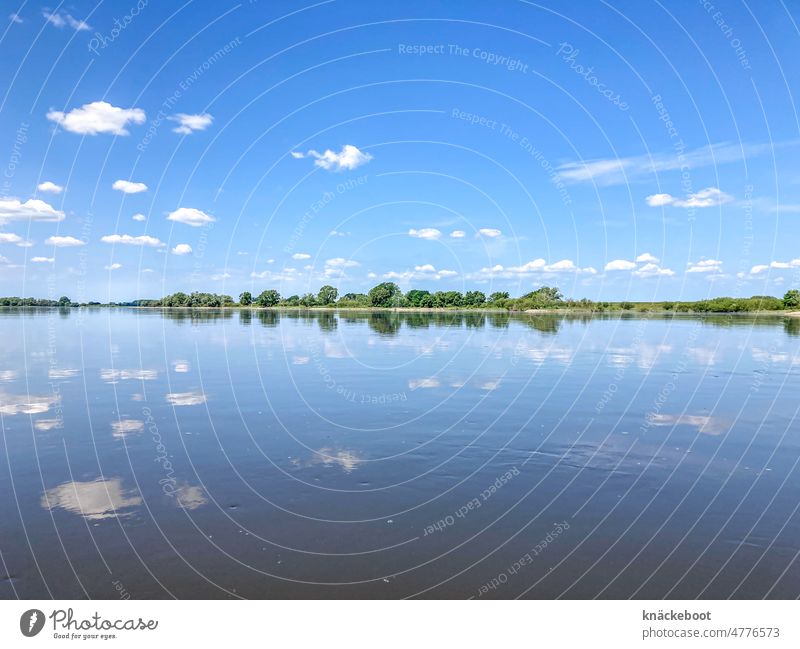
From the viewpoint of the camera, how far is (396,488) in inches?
465

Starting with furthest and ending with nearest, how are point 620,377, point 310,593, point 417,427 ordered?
1. point 620,377
2. point 417,427
3. point 310,593

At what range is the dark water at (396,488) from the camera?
8.12 meters

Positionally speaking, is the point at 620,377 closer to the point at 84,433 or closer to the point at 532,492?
the point at 532,492

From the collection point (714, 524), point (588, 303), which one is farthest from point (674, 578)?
point (588, 303)

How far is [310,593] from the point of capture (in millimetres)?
7621

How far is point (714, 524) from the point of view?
32.9 ft

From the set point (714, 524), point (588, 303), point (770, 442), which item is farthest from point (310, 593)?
point (588, 303)

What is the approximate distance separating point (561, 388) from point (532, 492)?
13.4 meters

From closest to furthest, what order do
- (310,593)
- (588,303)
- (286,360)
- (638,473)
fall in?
1. (310,593)
2. (638,473)
3. (286,360)
4. (588,303)

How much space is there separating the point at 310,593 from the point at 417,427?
33.0 ft

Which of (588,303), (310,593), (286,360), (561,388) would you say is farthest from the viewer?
(588,303)

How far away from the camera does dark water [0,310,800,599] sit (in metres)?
8.12

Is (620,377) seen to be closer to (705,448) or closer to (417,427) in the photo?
(705,448)

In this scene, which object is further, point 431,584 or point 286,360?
point 286,360
